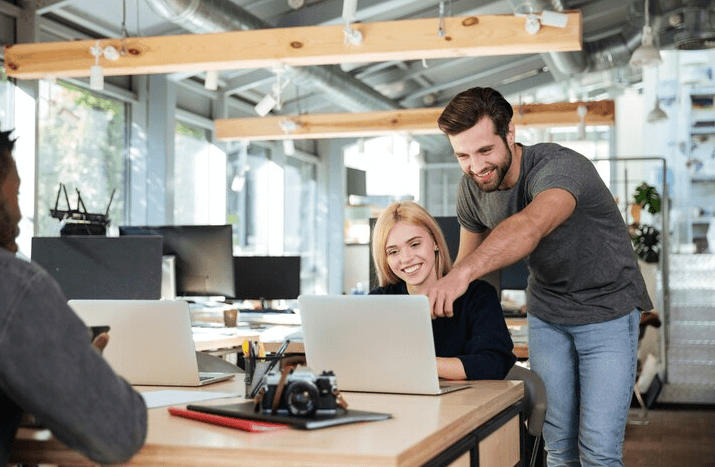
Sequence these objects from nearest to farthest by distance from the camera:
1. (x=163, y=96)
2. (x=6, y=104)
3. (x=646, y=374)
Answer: (x=6, y=104), (x=646, y=374), (x=163, y=96)

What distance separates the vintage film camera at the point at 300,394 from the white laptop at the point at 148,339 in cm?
63

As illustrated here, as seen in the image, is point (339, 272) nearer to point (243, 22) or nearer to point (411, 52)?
point (243, 22)

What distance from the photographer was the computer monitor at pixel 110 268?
4.20 meters

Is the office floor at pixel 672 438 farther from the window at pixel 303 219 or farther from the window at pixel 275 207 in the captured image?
the window at pixel 303 219

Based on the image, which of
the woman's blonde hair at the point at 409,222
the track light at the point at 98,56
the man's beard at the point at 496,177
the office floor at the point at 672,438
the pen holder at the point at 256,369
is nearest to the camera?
the pen holder at the point at 256,369

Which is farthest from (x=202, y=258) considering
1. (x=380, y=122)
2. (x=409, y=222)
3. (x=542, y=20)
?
(x=380, y=122)

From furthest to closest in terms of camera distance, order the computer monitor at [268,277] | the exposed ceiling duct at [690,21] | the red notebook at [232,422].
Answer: the exposed ceiling duct at [690,21], the computer monitor at [268,277], the red notebook at [232,422]

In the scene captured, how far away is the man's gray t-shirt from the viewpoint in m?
2.64

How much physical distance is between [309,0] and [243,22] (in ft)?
4.85

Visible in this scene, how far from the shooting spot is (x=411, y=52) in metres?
5.91

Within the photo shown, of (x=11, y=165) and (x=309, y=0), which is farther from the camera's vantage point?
(x=309, y=0)

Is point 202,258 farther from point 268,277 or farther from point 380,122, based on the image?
point 380,122

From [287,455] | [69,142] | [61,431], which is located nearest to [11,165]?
[61,431]

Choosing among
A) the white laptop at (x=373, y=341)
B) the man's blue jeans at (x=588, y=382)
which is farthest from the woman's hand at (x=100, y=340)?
the man's blue jeans at (x=588, y=382)
